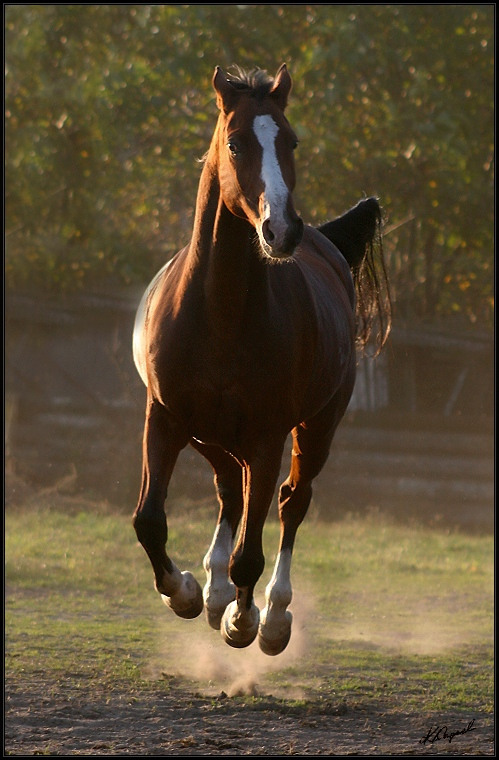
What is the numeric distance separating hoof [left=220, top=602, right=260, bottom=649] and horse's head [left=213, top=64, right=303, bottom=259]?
182 centimetres

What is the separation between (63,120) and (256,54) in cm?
279

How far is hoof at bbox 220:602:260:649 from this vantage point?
16.4ft

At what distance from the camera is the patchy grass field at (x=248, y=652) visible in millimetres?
5188

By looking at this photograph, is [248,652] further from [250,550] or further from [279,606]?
[250,550]

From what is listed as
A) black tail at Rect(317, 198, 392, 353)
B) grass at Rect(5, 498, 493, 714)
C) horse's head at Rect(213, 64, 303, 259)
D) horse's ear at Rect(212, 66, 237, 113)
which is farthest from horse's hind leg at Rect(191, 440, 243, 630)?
horse's ear at Rect(212, 66, 237, 113)

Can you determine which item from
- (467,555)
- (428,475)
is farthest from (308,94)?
(467,555)

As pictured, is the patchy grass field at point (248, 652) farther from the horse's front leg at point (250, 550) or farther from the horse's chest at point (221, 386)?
the horse's chest at point (221, 386)

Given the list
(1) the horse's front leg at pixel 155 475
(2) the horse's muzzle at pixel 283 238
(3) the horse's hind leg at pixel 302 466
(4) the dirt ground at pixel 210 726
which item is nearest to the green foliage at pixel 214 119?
(3) the horse's hind leg at pixel 302 466

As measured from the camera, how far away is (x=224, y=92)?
4242mm

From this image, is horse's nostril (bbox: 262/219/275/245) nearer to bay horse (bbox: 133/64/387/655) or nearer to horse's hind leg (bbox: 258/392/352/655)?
bay horse (bbox: 133/64/387/655)

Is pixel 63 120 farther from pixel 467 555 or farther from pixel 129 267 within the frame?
pixel 467 555

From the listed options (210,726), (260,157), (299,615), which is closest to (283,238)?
(260,157)
